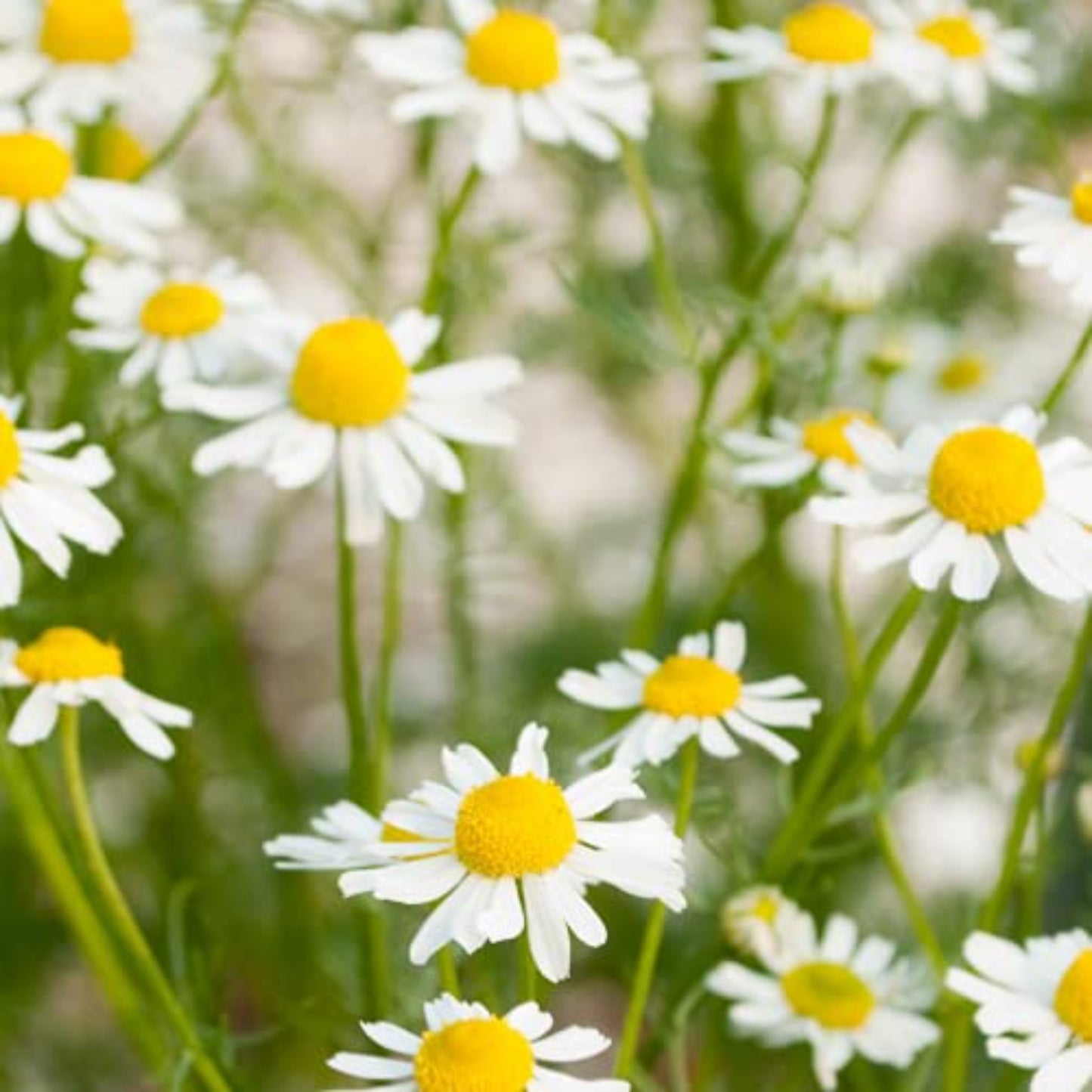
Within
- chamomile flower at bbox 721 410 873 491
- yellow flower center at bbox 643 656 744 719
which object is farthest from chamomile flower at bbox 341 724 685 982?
chamomile flower at bbox 721 410 873 491

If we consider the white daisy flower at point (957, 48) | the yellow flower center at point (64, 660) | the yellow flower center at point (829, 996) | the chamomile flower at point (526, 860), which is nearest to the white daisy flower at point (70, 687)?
the yellow flower center at point (64, 660)

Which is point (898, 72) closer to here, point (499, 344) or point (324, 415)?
point (324, 415)

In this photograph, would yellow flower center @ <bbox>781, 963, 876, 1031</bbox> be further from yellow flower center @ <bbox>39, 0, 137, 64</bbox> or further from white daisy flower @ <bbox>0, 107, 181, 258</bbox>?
yellow flower center @ <bbox>39, 0, 137, 64</bbox>

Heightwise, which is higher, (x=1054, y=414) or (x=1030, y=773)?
(x=1030, y=773)

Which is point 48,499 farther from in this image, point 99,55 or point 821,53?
point 821,53

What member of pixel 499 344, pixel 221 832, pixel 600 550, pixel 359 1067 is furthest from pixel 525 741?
pixel 600 550
